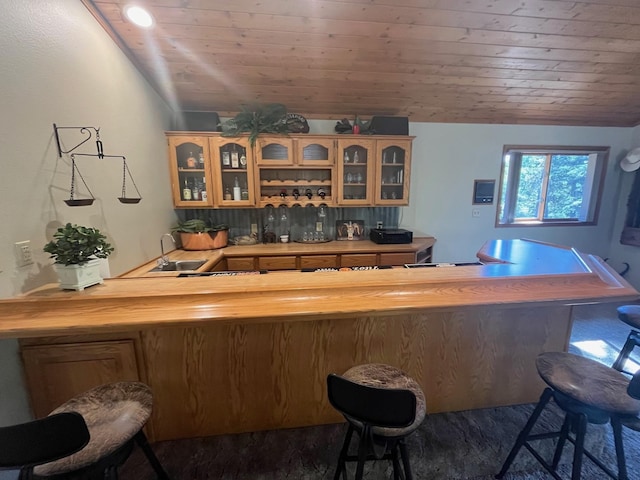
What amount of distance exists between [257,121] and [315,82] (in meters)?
0.70

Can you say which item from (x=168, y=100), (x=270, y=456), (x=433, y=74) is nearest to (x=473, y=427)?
(x=270, y=456)

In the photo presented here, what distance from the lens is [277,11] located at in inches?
76.0

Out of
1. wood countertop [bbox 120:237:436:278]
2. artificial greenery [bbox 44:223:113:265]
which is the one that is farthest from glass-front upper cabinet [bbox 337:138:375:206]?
artificial greenery [bbox 44:223:113:265]

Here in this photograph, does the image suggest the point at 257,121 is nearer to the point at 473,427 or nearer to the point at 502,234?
the point at 473,427

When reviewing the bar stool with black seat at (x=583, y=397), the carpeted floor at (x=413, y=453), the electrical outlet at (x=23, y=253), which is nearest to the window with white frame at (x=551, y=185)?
the carpeted floor at (x=413, y=453)

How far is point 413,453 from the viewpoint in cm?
146

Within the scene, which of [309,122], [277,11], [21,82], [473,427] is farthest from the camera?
[309,122]

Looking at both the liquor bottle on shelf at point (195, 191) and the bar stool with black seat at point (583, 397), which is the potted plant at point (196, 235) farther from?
the bar stool with black seat at point (583, 397)

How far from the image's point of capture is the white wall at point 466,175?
11.6 ft

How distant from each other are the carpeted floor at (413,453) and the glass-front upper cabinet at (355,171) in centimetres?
221

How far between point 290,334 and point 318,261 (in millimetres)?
1532

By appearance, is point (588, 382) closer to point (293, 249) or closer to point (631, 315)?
point (631, 315)

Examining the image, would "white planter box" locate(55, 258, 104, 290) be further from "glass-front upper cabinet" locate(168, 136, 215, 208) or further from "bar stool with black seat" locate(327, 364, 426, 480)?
"glass-front upper cabinet" locate(168, 136, 215, 208)

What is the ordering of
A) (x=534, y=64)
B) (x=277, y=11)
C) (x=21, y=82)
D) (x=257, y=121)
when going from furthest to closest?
(x=257, y=121), (x=534, y=64), (x=277, y=11), (x=21, y=82)
